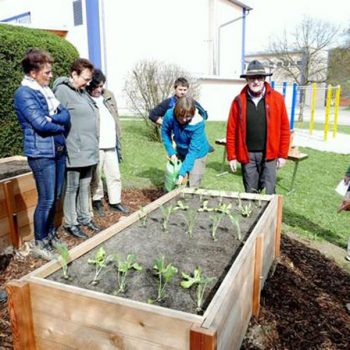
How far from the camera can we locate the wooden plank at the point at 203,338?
1606 millimetres

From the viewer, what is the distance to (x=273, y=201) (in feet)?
11.7

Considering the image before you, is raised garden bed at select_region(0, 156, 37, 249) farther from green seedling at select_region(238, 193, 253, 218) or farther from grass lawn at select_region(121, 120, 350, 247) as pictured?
grass lawn at select_region(121, 120, 350, 247)

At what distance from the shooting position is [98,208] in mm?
4918

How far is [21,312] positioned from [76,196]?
223 cm

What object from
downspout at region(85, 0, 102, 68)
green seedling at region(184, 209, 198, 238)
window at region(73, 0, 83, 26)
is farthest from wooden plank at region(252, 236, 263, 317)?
window at region(73, 0, 83, 26)

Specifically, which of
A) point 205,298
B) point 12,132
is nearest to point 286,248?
point 205,298

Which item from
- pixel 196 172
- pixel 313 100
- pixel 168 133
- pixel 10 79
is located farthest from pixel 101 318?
pixel 313 100

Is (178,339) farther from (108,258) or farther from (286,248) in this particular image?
(286,248)

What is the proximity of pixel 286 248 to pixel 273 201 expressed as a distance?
863 millimetres

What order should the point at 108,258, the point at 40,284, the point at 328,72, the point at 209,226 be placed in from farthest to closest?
the point at 328,72, the point at 209,226, the point at 108,258, the point at 40,284

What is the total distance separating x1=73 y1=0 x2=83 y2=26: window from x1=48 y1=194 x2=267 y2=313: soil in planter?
633 inches

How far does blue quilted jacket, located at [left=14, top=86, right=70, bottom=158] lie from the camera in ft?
10.4

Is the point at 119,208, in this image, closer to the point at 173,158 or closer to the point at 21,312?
the point at 173,158

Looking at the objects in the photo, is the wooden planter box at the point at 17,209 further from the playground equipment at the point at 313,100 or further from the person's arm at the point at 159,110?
the playground equipment at the point at 313,100
